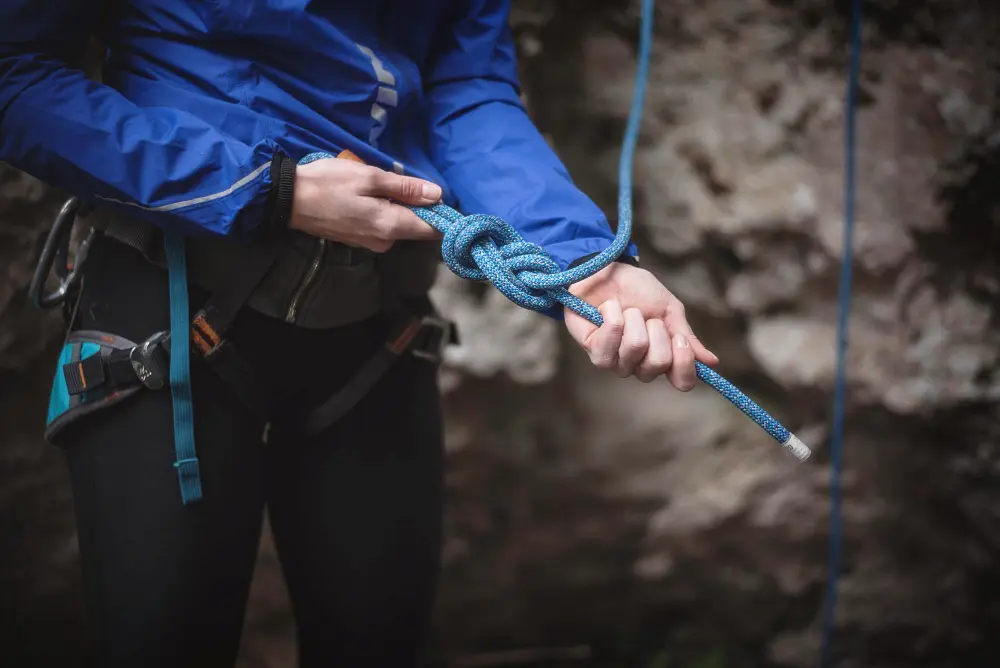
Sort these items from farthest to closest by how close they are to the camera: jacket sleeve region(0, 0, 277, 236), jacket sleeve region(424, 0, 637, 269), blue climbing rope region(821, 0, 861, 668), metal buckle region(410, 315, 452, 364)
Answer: blue climbing rope region(821, 0, 861, 668) → metal buckle region(410, 315, 452, 364) → jacket sleeve region(424, 0, 637, 269) → jacket sleeve region(0, 0, 277, 236)

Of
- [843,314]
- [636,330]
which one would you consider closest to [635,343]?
[636,330]

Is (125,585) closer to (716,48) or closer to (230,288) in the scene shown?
(230,288)

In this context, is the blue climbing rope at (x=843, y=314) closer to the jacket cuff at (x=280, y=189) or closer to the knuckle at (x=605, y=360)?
the knuckle at (x=605, y=360)

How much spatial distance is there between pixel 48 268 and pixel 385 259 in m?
0.39

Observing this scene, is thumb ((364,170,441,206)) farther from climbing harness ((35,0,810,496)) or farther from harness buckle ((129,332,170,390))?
harness buckle ((129,332,170,390))

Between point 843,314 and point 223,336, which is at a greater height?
point 223,336

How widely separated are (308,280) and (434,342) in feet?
0.76

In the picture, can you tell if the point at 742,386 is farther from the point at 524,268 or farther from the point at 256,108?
the point at 256,108

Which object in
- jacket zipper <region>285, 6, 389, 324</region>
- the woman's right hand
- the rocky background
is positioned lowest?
the rocky background

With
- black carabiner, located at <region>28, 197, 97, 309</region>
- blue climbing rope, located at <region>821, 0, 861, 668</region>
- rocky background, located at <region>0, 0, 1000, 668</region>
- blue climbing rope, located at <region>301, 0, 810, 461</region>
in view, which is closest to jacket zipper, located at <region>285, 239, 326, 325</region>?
blue climbing rope, located at <region>301, 0, 810, 461</region>

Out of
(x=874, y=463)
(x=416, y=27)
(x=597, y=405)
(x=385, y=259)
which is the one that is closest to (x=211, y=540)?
(x=385, y=259)

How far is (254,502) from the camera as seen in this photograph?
2.91 ft

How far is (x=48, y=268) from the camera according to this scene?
92 cm

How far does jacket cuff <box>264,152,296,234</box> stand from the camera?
766 mm
